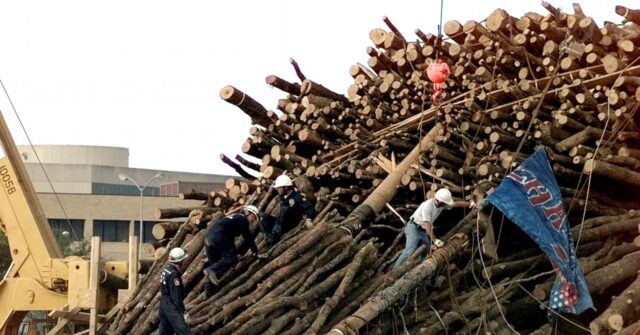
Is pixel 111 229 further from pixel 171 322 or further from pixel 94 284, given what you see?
pixel 171 322

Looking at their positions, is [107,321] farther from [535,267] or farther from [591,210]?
[591,210]

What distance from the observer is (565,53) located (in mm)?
11930

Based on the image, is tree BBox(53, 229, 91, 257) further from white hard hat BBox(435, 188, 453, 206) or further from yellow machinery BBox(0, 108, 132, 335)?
white hard hat BBox(435, 188, 453, 206)

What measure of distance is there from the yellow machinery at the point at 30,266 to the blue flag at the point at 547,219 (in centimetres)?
492

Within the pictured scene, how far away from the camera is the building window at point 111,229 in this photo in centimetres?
4516

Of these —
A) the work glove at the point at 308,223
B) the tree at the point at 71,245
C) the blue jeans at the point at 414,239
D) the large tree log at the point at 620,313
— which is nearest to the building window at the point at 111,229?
the tree at the point at 71,245

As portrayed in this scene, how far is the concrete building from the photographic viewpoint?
1762 inches

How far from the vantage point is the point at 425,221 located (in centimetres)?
1091

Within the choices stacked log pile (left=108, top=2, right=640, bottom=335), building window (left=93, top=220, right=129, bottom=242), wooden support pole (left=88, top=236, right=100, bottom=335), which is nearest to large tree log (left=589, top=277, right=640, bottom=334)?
stacked log pile (left=108, top=2, right=640, bottom=335)

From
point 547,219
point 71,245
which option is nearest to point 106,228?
point 71,245

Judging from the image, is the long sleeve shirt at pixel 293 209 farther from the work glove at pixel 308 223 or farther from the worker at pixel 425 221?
the worker at pixel 425 221

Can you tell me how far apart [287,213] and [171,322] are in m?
2.40

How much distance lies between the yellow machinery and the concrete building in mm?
26093

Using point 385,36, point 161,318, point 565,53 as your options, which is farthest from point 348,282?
point 385,36
